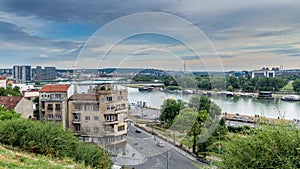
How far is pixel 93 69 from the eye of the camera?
16.8ft

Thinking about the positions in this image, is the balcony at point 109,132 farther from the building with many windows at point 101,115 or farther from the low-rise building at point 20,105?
the low-rise building at point 20,105

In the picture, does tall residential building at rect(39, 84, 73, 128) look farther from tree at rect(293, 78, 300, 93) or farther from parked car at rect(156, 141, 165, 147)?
tree at rect(293, 78, 300, 93)

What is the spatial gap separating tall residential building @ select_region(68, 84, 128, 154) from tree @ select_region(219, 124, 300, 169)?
2.39 meters

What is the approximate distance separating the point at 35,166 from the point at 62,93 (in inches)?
147

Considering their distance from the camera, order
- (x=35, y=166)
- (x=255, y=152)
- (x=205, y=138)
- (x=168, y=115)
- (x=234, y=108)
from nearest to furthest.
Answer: (x=255, y=152), (x=35, y=166), (x=168, y=115), (x=205, y=138), (x=234, y=108)

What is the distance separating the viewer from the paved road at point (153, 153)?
5559mm

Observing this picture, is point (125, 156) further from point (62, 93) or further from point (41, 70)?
point (41, 70)

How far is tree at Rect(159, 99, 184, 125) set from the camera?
6.01 m

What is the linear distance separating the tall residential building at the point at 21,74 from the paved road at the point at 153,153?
881 inches

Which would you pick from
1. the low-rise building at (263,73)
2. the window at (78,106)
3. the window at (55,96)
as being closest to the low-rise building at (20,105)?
the window at (55,96)

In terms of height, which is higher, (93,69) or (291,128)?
(93,69)

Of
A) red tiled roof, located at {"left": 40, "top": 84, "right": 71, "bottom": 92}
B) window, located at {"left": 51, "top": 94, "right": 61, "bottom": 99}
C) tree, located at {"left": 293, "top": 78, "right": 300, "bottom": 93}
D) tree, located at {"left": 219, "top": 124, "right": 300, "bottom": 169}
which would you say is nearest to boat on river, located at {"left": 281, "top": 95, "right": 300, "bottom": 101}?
tree, located at {"left": 293, "top": 78, "right": 300, "bottom": 93}

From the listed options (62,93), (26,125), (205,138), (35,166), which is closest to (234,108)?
(205,138)

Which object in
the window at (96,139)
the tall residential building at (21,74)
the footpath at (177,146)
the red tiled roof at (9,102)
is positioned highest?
the tall residential building at (21,74)
